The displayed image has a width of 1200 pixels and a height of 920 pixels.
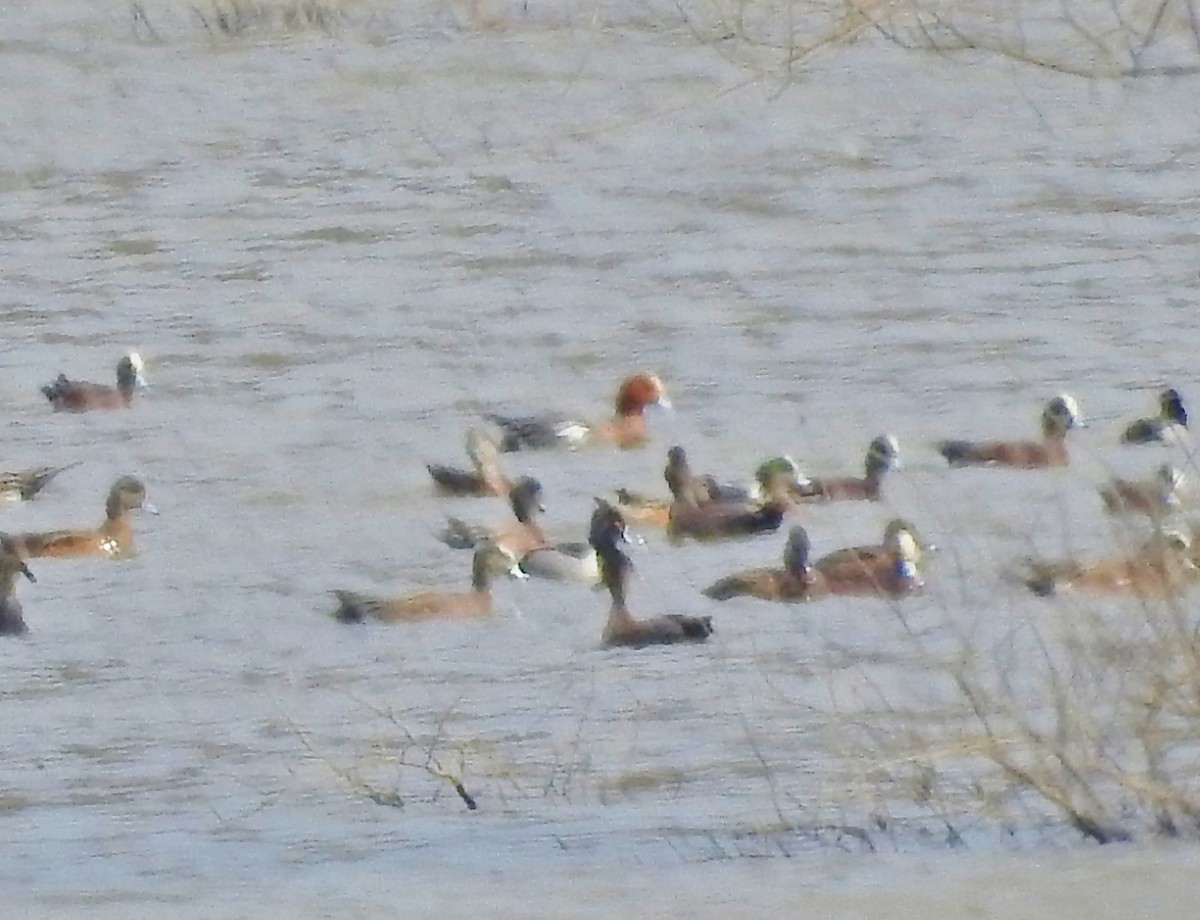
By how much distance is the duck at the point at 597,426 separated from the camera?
38.9 feet

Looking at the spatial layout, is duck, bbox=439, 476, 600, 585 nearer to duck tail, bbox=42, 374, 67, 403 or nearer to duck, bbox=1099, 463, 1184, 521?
duck, bbox=1099, 463, 1184, 521

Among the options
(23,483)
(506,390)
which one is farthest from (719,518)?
(23,483)

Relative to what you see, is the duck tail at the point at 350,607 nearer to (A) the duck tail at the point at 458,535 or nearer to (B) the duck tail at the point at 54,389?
(A) the duck tail at the point at 458,535

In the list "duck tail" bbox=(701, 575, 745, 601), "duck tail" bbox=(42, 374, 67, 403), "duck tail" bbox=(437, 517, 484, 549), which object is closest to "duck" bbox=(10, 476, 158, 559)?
"duck tail" bbox=(437, 517, 484, 549)

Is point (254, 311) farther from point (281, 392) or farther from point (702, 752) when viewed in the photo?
point (702, 752)

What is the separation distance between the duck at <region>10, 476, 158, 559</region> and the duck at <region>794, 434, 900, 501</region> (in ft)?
6.78

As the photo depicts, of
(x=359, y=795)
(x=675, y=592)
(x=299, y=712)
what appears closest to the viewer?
(x=359, y=795)

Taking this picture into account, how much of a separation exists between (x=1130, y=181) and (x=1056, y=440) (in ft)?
16.1

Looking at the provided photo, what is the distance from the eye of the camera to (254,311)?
14031 mm

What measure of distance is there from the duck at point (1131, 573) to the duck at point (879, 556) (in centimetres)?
45

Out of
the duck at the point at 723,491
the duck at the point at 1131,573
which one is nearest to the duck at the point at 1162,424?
the duck at the point at 723,491

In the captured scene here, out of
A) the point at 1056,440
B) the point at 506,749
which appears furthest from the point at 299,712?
the point at 1056,440

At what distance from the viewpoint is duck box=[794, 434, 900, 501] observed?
10.8 meters

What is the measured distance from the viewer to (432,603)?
A: 9.41 metres
